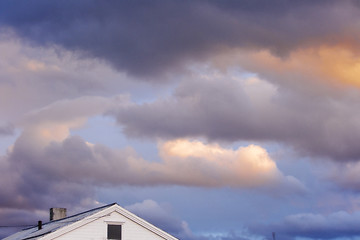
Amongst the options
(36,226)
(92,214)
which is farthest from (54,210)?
(92,214)

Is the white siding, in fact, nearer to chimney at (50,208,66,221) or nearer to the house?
the house

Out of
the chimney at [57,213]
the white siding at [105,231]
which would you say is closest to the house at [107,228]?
the white siding at [105,231]

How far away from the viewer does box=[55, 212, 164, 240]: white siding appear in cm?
3938

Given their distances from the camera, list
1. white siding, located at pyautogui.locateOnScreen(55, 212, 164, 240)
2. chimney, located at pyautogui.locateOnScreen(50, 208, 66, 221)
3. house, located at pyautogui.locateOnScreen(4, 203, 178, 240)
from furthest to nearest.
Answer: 1. chimney, located at pyautogui.locateOnScreen(50, 208, 66, 221)
2. white siding, located at pyautogui.locateOnScreen(55, 212, 164, 240)
3. house, located at pyautogui.locateOnScreen(4, 203, 178, 240)

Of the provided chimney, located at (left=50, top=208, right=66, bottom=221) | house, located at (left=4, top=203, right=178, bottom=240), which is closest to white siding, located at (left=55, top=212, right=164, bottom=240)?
house, located at (left=4, top=203, right=178, bottom=240)

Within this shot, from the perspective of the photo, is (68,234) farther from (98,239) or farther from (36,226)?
(36,226)

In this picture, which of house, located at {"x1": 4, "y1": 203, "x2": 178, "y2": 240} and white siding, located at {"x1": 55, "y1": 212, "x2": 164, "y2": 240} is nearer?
house, located at {"x1": 4, "y1": 203, "x2": 178, "y2": 240}

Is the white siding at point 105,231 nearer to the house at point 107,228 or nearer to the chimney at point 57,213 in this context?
the house at point 107,228

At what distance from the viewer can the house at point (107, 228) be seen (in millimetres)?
39094

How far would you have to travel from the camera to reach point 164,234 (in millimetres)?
42750

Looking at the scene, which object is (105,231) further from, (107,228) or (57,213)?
(57,213)

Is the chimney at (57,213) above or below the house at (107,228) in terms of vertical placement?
above

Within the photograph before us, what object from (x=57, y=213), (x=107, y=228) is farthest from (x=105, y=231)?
(x=57, y=213)

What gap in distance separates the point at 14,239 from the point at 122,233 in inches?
558
